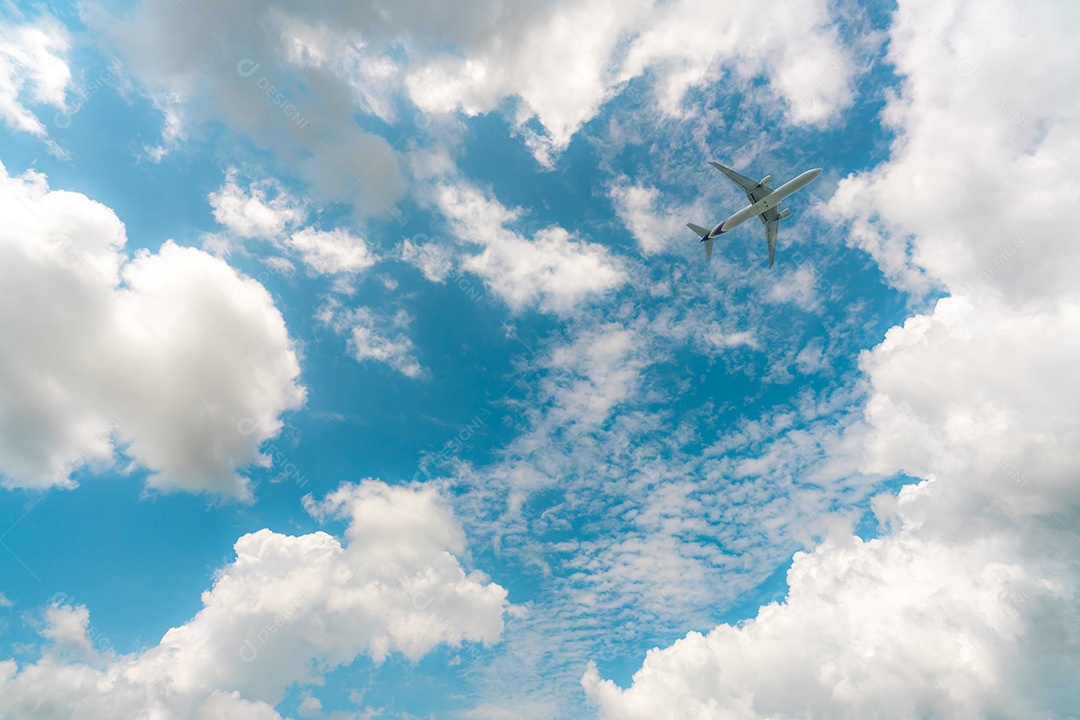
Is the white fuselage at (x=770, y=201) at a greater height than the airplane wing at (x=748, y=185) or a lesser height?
lesser

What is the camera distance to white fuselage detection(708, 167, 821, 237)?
103 meters

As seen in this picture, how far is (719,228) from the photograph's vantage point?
384 ft

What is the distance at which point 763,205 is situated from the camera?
107875 mm

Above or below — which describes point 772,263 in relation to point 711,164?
below

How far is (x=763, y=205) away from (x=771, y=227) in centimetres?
1329

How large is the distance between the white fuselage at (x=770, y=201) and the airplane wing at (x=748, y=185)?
2885mm

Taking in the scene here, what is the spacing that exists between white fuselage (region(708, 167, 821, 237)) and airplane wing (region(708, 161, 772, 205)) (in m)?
2.89

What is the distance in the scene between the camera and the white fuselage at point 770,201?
103000 millimetres

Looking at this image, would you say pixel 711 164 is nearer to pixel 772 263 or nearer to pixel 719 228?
pixel 719 228

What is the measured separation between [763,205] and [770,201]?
1622 mm

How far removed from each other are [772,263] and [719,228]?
55.1 feet

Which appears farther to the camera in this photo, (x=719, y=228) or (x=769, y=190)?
(x=719, y=228)

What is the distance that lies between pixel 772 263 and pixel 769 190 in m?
19.4

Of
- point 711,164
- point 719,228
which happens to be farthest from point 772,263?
point 711,164
